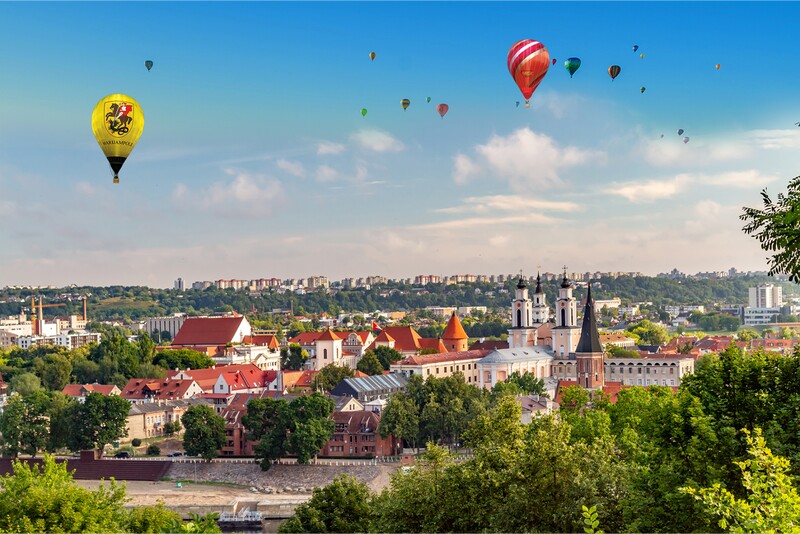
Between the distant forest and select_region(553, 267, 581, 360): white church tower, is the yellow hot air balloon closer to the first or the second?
select_region(553, 267, 581, 360): white church tower

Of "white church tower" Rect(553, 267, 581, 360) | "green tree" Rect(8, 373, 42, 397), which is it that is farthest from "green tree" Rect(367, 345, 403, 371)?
"green tree" Rect(8, 373, 42, 397)

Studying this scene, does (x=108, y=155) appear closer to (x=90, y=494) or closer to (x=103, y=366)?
(x=90, y=494)

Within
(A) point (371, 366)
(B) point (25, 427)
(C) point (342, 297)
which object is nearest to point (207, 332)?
(A) point (371, 366)

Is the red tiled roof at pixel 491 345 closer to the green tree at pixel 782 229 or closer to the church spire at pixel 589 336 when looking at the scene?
the church spire at pixel 589 336

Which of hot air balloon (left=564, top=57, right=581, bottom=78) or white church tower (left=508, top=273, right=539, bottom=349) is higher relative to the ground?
hot air balloon (left=564, top=57, right=581, bottom=78)

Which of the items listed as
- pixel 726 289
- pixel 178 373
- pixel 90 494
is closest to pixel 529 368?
pixel 178 373

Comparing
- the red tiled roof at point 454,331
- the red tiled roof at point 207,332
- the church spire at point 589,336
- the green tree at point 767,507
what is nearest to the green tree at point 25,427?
the church spire at point 589,336
